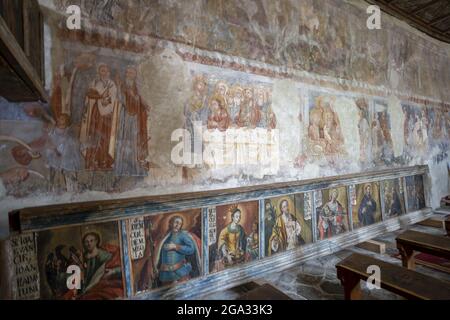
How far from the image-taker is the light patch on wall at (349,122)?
580cm

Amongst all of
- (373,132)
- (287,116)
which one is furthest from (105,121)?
(373,132)

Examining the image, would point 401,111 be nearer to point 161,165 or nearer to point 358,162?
point 358,162

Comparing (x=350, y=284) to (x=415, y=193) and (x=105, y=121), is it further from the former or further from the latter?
(x=415, y=193)

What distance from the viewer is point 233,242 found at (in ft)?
13.4

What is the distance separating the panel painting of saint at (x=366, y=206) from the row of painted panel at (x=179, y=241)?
24 cm

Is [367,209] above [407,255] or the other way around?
above

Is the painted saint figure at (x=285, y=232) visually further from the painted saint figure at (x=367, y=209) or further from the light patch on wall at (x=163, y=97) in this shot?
the light patch on wall at (x=163, y=97)

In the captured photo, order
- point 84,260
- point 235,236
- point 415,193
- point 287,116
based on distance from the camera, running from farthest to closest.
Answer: point 415,193
point 287,116
point 235,236
point 84,260

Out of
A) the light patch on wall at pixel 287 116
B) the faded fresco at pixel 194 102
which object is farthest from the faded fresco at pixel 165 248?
the light patch on wall at pixel 287 116

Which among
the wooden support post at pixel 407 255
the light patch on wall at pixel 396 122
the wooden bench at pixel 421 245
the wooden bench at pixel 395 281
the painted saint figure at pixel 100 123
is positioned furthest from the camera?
the light patch on wall at pixel 396 122

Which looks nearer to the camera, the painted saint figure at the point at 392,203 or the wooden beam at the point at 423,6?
the painted saint figure at the point at 392,203

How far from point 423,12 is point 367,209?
6.22 m

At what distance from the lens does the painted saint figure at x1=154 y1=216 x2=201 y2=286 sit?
3449 millimetres
